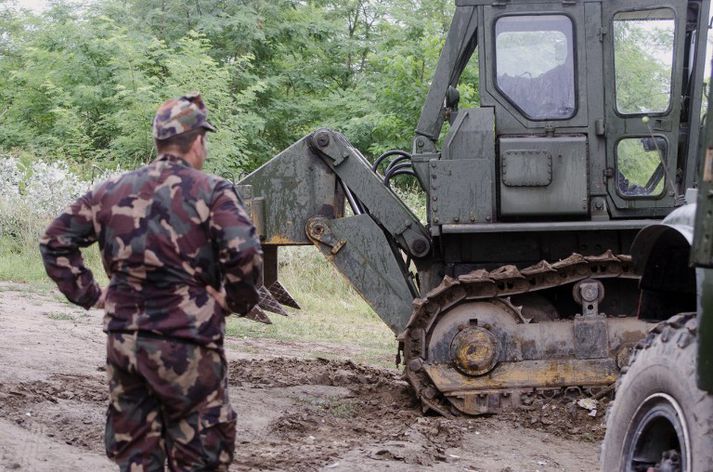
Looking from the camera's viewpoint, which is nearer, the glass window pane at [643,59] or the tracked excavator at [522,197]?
the tracked excavator at [522,197]

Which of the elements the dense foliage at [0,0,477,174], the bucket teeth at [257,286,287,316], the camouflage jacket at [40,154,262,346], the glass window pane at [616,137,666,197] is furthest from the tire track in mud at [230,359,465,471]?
the dense foliage at [0,0,477,174]

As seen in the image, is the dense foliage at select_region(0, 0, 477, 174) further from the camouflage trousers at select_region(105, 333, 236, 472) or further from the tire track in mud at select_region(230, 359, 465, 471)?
the camouflage trousers at select_region(105, 333, 236, 472)

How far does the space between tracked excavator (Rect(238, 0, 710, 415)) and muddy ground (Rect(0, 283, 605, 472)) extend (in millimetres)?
407

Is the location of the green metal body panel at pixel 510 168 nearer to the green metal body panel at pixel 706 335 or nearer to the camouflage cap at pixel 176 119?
the camouflage cap at pixel 176 119

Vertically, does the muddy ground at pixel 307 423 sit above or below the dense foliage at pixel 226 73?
below

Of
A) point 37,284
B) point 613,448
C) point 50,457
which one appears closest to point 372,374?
point 50,457

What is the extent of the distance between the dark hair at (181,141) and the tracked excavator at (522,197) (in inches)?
155

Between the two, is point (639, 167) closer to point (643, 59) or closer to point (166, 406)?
point (643, 59)

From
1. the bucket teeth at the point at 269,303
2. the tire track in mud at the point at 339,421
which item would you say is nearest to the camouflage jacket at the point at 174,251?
the tire track in mud at the point at 339,421

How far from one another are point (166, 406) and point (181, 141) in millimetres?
1010

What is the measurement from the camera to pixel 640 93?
8.77 meters

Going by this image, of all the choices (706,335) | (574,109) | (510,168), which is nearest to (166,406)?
(706,335)

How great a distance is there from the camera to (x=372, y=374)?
9.76 m

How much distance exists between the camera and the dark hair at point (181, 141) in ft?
14.9
